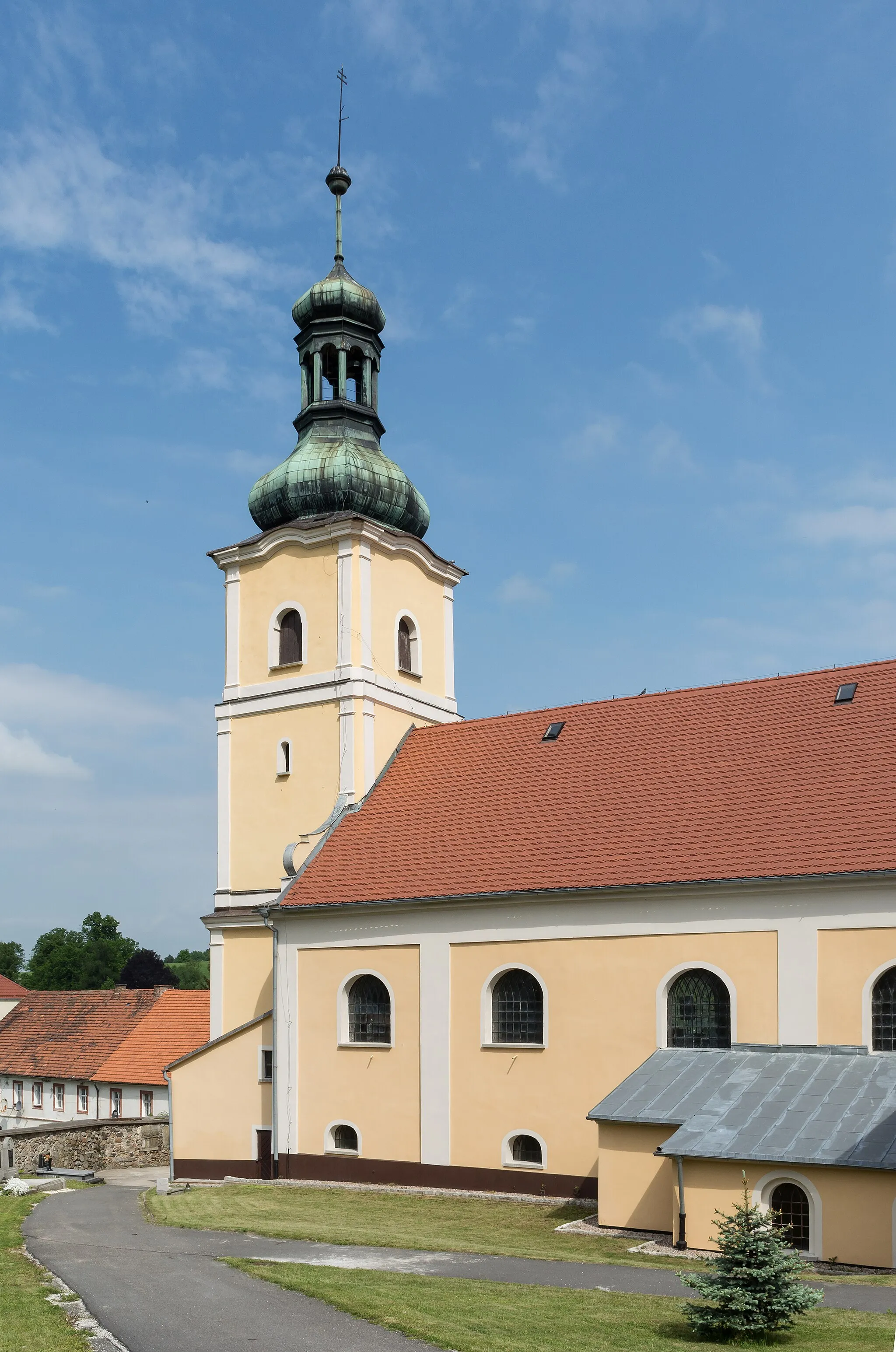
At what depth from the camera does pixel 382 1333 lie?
36.7 feet

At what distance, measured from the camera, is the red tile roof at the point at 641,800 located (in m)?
22.4

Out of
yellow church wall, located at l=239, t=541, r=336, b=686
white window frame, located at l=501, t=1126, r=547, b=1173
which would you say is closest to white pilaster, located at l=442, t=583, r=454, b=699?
yellow church wall, located at l=239, t=541, r=336, b=686

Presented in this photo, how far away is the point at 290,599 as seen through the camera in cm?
3212

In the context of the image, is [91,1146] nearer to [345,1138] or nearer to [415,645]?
[345,1138]

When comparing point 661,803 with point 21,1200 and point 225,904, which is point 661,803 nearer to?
point 225,904

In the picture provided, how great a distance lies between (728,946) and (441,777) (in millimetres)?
8902

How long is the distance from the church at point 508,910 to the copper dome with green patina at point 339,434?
0.25 ft

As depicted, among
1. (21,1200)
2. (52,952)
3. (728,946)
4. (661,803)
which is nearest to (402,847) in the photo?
(661,803)

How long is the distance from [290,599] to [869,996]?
1710 cm

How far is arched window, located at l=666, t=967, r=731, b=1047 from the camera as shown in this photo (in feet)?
72.0

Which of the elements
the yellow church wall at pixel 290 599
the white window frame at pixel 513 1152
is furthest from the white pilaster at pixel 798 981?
the yellow church wall at pixel 290 599

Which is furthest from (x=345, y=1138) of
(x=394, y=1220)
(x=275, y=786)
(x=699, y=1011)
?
(x=275, y=786)

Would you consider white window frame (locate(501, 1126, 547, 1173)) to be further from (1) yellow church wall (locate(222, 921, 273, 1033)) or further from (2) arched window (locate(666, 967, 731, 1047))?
(1) yellow church wall (locate(222, 921, 273, 1033))

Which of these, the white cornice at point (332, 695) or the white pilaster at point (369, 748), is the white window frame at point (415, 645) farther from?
the white pilaster at point (369, 748)
